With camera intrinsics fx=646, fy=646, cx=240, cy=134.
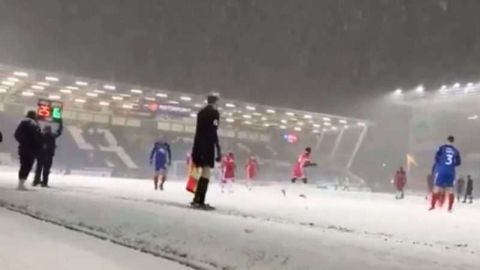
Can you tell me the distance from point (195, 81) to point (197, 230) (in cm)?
4120

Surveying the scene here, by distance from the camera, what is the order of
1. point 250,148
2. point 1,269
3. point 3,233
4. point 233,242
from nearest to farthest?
point 1,269 → point 233,242 → point 3,233 → point 250,148

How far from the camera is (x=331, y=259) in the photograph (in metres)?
5.71

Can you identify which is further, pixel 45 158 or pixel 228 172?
pixel 228 172

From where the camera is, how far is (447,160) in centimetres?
1717

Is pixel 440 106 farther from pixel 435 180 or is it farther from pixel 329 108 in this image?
pixel 435 180

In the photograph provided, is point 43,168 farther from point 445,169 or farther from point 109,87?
point 109,87

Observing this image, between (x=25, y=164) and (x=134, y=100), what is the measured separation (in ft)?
118

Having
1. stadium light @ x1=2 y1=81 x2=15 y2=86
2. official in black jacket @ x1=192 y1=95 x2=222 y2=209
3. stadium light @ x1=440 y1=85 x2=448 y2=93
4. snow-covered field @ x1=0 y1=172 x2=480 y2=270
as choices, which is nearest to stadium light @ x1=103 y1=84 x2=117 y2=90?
stadium light @ x1=2 y1=81 x2=15 y2=86

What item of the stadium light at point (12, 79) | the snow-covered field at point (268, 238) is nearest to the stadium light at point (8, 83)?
the stadium light at point (12, 79)

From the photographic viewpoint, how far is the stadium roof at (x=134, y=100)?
43312 mm

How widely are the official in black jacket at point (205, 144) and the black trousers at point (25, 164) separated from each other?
5.57 m

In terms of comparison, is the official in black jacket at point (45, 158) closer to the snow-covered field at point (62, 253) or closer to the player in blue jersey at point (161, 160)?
the player in blue jersey at point (161, 160)

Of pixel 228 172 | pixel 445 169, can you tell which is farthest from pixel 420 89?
pixel 445 169

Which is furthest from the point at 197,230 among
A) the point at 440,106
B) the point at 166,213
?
the point at 440,106
